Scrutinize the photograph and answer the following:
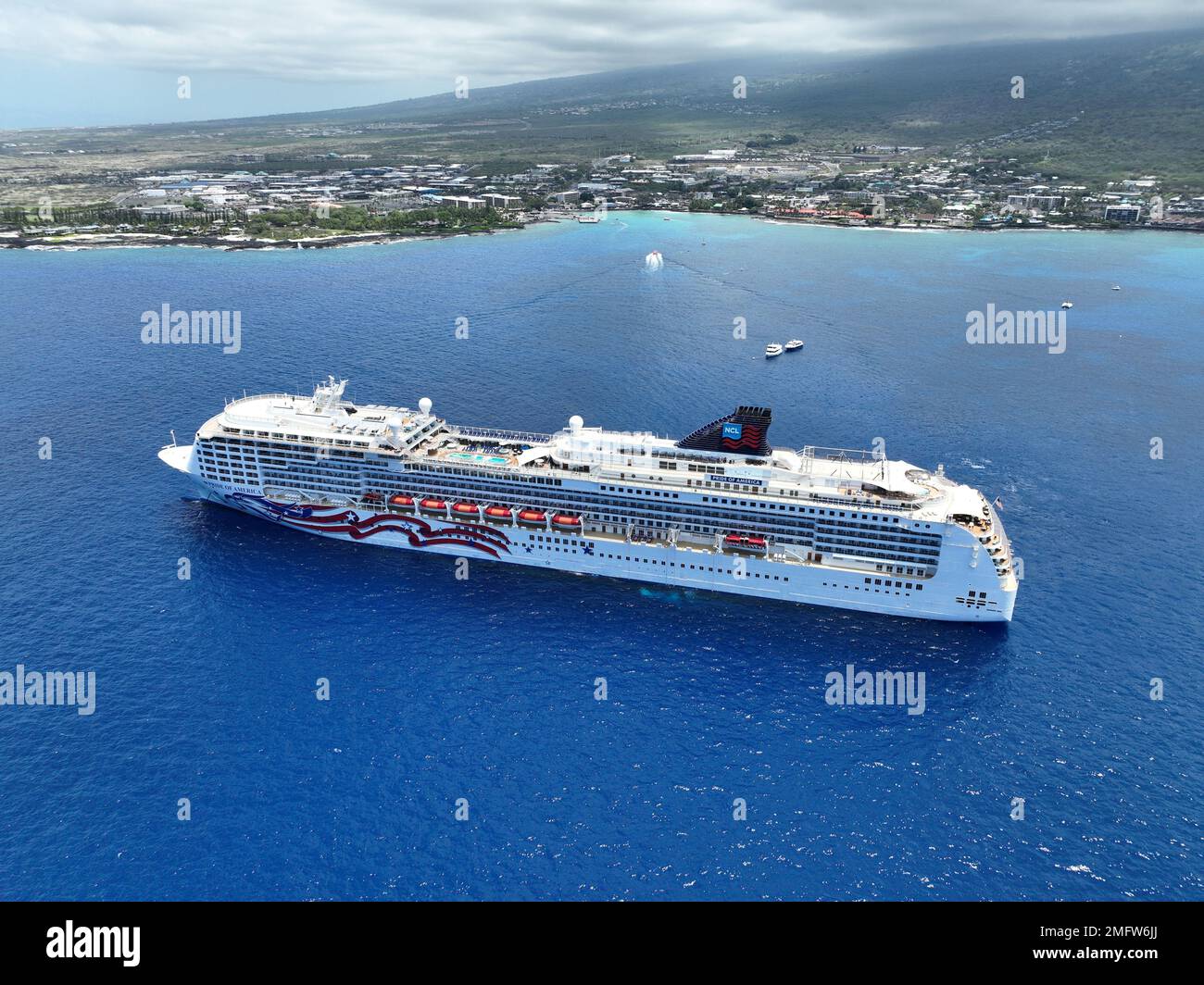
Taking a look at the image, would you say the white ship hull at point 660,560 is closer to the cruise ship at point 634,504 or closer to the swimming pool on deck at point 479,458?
the cruise ship at point 634,504

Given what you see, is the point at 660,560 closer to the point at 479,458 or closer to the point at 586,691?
the point at 586,691

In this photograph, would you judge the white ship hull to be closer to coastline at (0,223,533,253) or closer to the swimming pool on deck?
the swimming pool on deck

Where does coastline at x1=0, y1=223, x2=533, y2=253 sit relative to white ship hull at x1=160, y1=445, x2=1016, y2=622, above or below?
above

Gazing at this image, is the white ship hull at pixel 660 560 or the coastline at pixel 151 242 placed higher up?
the coastline at pixel 151 242

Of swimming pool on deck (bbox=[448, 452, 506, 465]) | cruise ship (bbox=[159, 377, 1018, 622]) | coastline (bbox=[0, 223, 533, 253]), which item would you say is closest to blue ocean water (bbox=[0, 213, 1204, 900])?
cruise ship (bbox=[159, 377, 1018, 622])

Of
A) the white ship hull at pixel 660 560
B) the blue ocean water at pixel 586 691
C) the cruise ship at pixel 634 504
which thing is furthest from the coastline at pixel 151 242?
the white ship hull at pixel 660 560

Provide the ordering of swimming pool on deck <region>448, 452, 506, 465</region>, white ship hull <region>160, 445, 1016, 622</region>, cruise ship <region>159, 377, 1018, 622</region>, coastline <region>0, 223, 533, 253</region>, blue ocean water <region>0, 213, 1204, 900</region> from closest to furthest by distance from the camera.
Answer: blue ocean water <region>0, 213, 1204, 900</region>
white ship hull <region>160, 445, 1016, 622</region>
cruise ship <region>159, 377, 1018, 622</region>
swimming pool on deck <region>448, 452, 506, 465</region>
coastline <region>0, 223, 533, 253</region>

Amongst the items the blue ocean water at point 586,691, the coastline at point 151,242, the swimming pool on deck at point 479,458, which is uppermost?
the coastline at point 151,242
